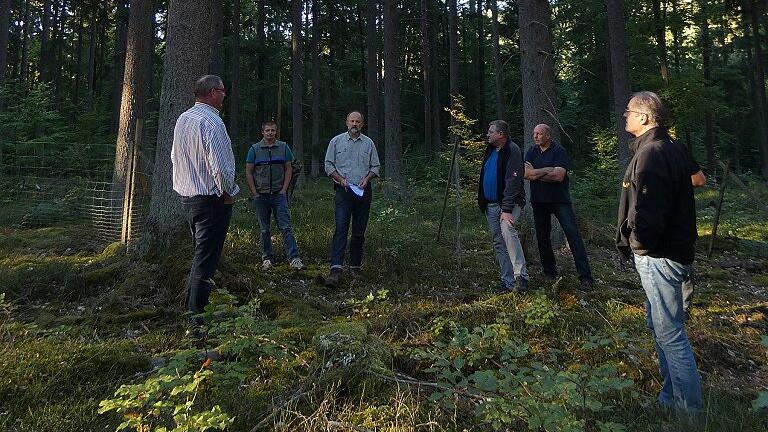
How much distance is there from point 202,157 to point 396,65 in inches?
486

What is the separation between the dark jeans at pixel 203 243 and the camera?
11.9 ft

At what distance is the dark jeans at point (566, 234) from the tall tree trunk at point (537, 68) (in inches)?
65.5

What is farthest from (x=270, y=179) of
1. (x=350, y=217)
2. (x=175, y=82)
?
(x=175, y=82)

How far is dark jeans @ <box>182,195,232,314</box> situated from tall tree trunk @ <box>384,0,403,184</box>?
1094cm

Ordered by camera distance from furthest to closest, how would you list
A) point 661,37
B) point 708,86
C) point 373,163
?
point 708,86 → point 661,37 → point 373,163

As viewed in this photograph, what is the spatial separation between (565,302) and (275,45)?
26635 millimetres

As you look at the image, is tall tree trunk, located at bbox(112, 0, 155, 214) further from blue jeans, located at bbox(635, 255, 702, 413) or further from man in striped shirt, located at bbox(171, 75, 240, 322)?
blue jeans, located at bbox(635, 255, 702, 413)

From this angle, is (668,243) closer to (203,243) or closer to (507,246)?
(507,246)

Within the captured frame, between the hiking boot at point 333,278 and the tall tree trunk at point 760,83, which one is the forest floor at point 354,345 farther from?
the tall tree trunk at point 760,83

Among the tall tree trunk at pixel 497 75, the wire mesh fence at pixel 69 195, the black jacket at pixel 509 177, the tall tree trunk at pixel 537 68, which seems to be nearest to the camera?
the black jacket at pixel 509 177

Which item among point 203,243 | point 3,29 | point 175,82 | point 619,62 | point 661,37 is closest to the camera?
point 203,243

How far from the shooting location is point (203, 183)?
144 inches

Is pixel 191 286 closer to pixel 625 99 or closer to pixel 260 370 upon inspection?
pixel 260 370

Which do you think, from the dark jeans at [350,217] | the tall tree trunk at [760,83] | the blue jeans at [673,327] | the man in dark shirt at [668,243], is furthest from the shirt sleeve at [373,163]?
the tall tree trunk at [760,83]
